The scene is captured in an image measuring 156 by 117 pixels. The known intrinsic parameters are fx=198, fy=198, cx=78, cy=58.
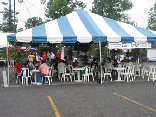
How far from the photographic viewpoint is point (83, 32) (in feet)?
35.9

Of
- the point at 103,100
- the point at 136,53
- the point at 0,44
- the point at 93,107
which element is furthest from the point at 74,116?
the point at 0,44

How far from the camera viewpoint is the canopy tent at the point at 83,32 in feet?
33.6

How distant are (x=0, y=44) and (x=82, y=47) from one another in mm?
11024

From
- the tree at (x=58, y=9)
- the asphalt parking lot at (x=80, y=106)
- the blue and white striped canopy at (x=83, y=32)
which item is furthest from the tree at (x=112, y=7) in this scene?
the asphalt parking lot at (x=80, y=106)

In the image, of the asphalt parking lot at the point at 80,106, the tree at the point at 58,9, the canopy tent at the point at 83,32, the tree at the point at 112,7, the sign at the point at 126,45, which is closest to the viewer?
the asphalt parking lot at the point at 80,106

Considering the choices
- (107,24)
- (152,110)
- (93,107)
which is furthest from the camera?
(107,24)

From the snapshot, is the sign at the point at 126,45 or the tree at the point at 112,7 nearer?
the sign at the point at 126,45

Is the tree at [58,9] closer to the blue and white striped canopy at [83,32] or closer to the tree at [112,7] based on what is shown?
the tree at [112,7]

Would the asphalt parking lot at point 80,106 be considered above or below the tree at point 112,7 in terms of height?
below

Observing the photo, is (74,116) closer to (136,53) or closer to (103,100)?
(103,100)

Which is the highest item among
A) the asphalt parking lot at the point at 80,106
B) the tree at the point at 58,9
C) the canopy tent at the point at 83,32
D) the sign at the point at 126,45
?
the tree at the point at 58,9

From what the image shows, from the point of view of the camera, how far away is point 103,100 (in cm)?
681

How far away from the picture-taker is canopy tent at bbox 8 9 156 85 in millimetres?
10242

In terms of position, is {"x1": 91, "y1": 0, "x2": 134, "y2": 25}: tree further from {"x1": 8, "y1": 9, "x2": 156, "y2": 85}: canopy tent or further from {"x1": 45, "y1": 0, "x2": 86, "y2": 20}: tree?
{"x1": 8, "y1": 9, "x2": 156, "y2": 85}: canopy tent
